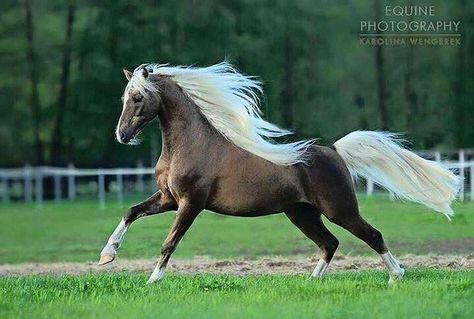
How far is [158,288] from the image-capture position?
8.55m

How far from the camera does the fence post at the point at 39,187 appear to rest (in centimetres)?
2858

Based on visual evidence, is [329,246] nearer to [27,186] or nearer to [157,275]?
[157,275]

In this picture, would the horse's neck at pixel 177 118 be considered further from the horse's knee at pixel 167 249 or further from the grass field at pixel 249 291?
the grass field at pixel 249 291

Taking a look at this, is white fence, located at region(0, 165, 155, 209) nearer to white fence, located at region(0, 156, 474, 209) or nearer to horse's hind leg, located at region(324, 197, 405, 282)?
white fence, located at region(0, 156, 474, 209)

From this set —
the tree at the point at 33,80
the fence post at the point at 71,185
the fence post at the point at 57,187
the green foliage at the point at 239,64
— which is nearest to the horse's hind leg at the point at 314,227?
the green foliage at the point at 239,64

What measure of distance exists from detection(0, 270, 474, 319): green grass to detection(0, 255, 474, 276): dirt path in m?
2.01

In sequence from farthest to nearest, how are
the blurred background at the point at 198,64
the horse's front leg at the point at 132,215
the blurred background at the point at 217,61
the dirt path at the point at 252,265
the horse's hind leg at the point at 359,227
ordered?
the blurred background at the point at 217,61
the blurred background at the point at 198,64
the dirt path at the point at 252,265
the horse's hind leg at the point at 359,227
the horse's front leg at the point at 132,215

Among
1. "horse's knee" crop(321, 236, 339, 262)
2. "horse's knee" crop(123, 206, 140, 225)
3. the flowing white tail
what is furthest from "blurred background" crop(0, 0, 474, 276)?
"horse's knee" crop(123, 206, 140, 225)

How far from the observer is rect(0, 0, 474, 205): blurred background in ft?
81.0

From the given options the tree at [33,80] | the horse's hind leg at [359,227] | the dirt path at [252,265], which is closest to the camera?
the horse's hind leg at [359,227]

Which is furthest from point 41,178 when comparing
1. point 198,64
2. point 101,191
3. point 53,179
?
point 198,64

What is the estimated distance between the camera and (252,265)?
39.6 ft

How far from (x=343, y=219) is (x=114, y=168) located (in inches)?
858

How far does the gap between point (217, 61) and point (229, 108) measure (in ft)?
61.6
